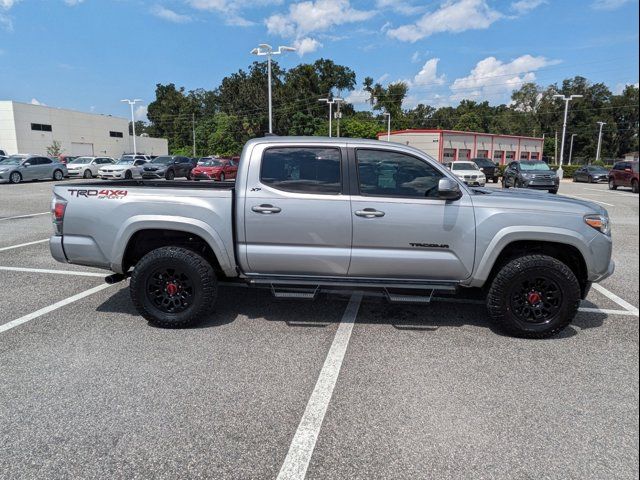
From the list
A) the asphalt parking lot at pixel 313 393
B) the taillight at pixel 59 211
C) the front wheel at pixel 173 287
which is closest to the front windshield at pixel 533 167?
the asphalt parking lot at pixel 313 393

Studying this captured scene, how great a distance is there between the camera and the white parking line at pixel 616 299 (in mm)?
5279

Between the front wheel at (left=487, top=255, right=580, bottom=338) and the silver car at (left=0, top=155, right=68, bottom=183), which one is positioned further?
the silver car at (left=0, top=155, right=68, bottom=183)

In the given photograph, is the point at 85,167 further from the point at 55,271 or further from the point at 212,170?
the point at 55,271

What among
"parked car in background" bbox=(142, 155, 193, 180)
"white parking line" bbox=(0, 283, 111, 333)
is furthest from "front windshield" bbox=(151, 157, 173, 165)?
"white parking line" bbox=(0, 283, 111, 333)

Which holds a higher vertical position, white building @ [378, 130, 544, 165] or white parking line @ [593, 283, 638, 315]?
white building @ [378, 130, 544, 165]

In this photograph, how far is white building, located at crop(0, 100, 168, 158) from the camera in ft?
167

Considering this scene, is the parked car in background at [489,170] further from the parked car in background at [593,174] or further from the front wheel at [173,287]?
the front wheel at [173,287]

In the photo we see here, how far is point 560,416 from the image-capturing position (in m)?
3.04

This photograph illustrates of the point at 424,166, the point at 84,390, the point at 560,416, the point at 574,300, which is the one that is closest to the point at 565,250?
the point at 574,300

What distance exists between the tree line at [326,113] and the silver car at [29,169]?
1745 inches

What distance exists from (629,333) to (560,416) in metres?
2.13

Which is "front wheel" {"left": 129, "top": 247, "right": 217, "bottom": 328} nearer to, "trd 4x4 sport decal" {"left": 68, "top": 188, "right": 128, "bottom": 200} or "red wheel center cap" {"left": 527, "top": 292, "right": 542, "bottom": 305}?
"trd 4x4 sport decal" {"left": 68, "top": 188, "right": 128, "bottom": 200}

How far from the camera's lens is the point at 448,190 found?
411 cm

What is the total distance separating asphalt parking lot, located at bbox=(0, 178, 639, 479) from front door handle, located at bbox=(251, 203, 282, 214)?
1.23 metres
